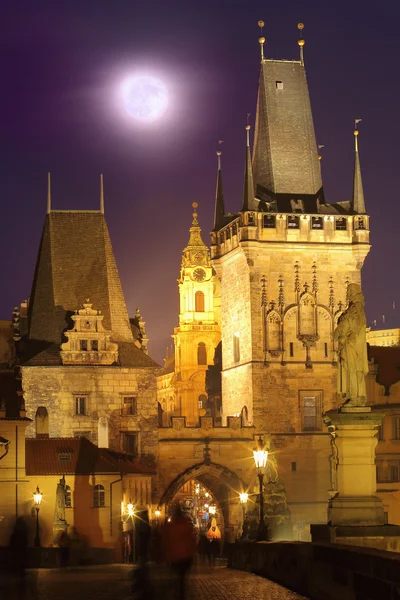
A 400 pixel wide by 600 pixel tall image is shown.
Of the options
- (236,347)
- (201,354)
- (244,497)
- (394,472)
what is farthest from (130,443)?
(201,354)

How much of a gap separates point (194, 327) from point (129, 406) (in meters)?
46.0

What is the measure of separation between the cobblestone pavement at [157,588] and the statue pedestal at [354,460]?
179cm

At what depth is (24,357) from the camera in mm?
66500

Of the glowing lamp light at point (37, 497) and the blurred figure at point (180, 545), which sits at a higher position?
the glowing lamp light at point (37, 497)

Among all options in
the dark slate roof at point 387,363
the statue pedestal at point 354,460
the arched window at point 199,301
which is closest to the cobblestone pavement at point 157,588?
the statue pedestal at point 354,460

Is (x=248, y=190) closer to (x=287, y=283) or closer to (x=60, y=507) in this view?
(x=287, y=283)

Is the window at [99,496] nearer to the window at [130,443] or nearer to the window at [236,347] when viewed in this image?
the window at [130,443]

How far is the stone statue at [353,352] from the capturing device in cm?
2375

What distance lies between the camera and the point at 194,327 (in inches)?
4429

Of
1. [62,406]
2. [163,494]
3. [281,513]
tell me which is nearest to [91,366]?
[62,406]

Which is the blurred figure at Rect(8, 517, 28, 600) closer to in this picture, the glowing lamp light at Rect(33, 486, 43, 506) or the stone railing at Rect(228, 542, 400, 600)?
the stone railing at Rect(228, 542, 400, 600)

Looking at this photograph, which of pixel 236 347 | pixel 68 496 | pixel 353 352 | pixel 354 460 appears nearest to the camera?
pixel 354 460

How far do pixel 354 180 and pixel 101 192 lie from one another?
504 inches

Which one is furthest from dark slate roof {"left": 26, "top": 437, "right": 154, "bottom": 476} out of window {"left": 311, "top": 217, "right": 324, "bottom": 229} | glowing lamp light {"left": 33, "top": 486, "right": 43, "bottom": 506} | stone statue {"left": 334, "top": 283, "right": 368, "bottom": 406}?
stone statue {"left": 334, "top": 283, "right": 368, "bottom": 406}
